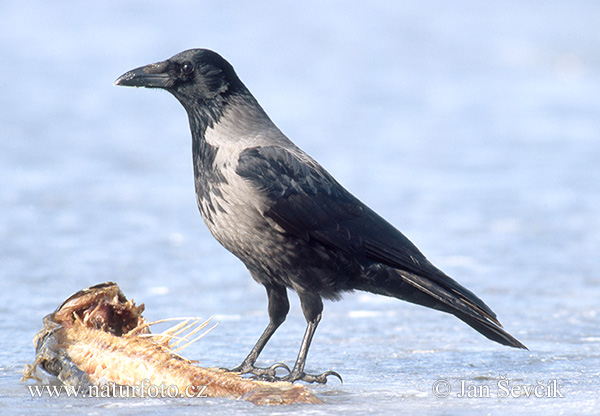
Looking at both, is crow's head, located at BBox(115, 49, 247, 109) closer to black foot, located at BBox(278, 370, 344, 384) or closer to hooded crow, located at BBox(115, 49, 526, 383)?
hooded crow, located at BBox(115, 49, 526, 383)

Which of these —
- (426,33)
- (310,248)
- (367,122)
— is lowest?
(310,248)

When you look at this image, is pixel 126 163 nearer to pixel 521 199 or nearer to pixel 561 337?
pixel 521 199

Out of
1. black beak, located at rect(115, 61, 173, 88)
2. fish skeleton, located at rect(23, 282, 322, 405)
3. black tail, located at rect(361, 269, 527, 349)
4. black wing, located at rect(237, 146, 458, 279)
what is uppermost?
black beak, located at rect(115, 61, 173, 88)

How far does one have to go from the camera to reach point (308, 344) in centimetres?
477

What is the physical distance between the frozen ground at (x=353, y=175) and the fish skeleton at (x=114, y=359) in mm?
112

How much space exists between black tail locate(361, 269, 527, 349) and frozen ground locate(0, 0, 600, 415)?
0.74 feet

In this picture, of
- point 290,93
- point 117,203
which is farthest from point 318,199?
point 290,93

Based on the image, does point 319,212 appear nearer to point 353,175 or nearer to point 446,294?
point 446,294

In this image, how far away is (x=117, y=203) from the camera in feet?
31.3

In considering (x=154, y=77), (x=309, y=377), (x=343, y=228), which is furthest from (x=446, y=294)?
(x=154, y=77)

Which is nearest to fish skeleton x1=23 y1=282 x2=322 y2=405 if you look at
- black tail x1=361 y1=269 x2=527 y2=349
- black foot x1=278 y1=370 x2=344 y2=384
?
black foot x1=278 y1=370 x2=344 y2=384

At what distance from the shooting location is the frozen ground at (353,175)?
5094 millimetres

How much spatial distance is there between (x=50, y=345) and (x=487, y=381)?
2.04 meters

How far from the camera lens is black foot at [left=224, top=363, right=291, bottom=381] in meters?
4.67
